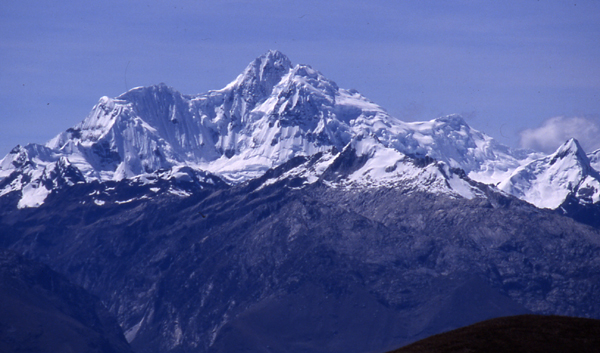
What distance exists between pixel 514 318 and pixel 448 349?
19069 mm

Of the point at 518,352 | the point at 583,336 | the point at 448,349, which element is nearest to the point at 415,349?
the point at 448,349

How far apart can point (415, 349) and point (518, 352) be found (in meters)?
15.2

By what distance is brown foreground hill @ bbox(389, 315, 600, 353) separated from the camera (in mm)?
137875

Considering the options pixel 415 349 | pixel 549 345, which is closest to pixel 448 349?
pixel 415 349

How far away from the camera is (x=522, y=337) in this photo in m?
142

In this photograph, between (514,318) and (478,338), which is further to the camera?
(514,318)

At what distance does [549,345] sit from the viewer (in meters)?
139

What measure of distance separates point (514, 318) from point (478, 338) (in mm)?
13274

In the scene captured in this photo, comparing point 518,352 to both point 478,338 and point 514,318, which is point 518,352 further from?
point 514,318

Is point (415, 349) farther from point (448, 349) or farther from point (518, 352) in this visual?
point (518, 352)

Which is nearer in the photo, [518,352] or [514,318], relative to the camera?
[518,352]

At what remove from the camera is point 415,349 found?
468ft

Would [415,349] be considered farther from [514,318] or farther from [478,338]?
[514,318]

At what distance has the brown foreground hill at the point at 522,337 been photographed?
A: 13788 cm
